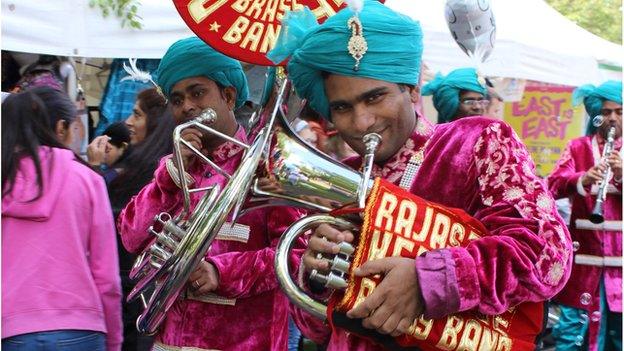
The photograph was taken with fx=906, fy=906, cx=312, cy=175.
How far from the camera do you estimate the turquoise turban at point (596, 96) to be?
22.2 feet

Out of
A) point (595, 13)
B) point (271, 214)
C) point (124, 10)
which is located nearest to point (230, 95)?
point (271, 214)

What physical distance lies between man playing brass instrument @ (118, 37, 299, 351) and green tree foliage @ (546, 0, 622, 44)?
1927 cm

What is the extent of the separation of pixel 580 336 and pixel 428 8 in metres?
2.87

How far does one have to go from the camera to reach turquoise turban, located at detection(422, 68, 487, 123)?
6262 mm

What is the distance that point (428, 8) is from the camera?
7465 mm

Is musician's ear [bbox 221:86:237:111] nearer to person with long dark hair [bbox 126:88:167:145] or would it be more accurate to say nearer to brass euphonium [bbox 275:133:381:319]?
person with long dark hair [bbox 126:88:167:145]

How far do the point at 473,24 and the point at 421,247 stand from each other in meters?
2.64

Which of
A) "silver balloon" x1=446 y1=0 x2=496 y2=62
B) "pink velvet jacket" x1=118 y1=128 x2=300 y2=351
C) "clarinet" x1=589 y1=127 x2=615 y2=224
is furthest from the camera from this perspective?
"clarinet" x1=589 y1=127 x2=615 y2=224

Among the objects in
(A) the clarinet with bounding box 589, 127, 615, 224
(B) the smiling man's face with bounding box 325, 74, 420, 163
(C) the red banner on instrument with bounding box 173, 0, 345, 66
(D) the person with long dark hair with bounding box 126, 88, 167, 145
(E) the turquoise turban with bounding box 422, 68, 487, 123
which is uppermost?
(C) the red banner on instrument with bounding box 173, 0, 345, 66

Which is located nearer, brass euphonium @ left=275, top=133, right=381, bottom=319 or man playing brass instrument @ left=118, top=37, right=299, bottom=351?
brass euphonium @ left=275, top=133, right=381, bottom=319

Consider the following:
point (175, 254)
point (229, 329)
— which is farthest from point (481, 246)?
point (229, 329)

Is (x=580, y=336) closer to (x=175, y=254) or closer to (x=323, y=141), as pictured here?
(x=323, y=141)

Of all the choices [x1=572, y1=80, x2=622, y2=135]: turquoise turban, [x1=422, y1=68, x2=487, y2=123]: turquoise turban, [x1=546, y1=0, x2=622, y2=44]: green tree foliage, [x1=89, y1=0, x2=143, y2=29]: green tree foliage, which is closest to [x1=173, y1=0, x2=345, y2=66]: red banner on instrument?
[x1=89, y1=0, x2=143, y2=29]: green tree foliage

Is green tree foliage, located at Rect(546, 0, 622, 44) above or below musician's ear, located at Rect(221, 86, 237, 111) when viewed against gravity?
above
